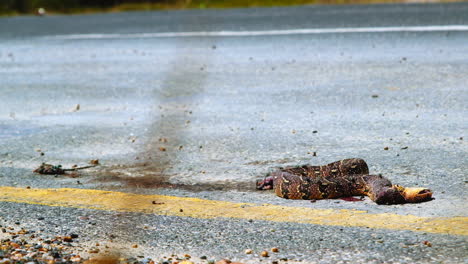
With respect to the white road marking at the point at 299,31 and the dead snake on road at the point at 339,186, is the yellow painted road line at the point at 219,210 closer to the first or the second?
the dead snake on road at the point at 339,186

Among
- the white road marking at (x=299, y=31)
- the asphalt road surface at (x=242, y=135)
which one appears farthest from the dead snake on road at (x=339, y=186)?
the white road marking at (x=299, y=31)

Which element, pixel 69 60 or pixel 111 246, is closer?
pixel 111 246

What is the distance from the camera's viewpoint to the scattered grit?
11.5ft

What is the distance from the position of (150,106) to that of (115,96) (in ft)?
3.37

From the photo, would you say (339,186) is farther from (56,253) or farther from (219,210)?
(56,253)

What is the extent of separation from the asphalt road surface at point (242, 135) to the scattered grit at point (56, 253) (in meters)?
0.09

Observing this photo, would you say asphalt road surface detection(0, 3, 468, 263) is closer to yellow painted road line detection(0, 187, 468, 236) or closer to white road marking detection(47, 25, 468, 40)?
yellow painted road line detection(0, 187, 468, 236)

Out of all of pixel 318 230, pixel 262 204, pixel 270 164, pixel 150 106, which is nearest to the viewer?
pixel 318 230

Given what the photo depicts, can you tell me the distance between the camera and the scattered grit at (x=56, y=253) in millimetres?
3490

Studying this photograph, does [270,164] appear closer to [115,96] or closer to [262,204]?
[262,204]

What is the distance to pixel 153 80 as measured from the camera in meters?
10.2

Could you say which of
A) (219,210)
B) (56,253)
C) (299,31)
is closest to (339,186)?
(219,210)

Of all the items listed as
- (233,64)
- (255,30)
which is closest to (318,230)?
(233,64)

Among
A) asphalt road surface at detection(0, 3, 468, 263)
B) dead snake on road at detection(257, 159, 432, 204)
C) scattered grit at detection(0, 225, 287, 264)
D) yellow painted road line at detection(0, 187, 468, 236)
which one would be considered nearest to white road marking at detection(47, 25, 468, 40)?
asphalt road surface at detection(0, 3, 468, 263)
